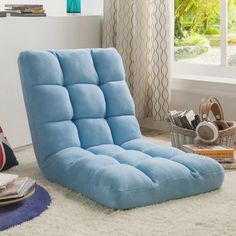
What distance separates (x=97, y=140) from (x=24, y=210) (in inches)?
26.4

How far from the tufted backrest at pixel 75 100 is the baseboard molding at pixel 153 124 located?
39.2 inches

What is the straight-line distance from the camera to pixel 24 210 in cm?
215

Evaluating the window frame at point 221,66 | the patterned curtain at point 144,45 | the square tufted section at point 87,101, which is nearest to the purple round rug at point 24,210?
the square tufted section at point 87,101

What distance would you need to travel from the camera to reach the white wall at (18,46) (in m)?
3.17

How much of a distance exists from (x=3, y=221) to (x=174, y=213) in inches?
26.9

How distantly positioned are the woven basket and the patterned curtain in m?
0.61

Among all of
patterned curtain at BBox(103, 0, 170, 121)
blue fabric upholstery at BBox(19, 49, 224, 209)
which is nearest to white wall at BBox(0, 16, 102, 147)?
patterned curtain at BBox(103, 0, 170, 121)

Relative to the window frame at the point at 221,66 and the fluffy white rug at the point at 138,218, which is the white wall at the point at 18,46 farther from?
the fluffy white rug at the point at 138,218

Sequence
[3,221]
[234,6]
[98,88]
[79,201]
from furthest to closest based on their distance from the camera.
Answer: [234,6] → [98,88] → [79,201] → [3,221]

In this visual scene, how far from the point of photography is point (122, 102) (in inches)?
113

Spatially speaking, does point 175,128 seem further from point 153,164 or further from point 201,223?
point 201,223

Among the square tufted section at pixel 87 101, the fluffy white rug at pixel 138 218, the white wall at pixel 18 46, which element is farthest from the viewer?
the white wall at pixel 18 46

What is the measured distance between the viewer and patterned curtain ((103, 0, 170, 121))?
3.69 m

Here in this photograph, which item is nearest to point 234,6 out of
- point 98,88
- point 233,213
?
point 98,88
